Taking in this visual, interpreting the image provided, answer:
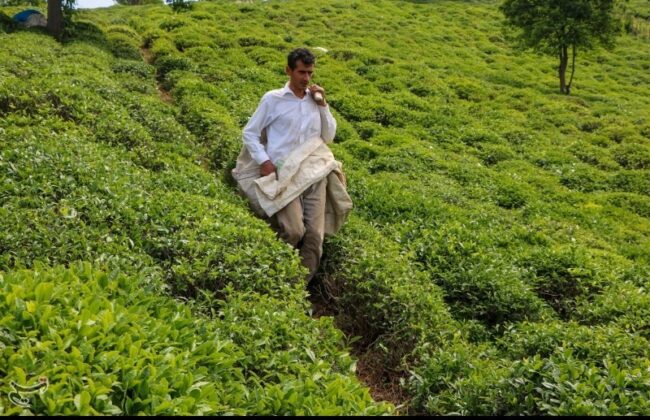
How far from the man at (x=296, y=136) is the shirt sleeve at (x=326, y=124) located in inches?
0.5

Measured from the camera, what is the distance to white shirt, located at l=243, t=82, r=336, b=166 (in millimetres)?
6707

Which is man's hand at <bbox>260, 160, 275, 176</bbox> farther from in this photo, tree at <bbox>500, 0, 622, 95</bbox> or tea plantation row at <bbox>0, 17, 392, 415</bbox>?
tree at <bbox>500, 0, 622, 95</bbox>

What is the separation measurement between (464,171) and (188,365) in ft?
32.2

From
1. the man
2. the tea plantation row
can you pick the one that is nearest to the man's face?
the man

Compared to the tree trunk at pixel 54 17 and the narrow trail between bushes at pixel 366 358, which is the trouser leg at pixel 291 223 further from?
the tree trunk at pixel 54 17

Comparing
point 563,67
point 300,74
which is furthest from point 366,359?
point 563,67

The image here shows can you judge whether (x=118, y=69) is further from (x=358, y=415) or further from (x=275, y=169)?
(x=358, y=415)

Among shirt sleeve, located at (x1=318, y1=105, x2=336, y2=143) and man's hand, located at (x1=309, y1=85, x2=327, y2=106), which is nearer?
man's hand, located at (x1=309, y1=85, x2=327, y2=106)

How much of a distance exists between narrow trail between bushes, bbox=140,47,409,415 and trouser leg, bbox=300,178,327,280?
0.32 m

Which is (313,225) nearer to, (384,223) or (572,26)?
(384,223)

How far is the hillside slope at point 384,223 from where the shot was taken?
4473mm

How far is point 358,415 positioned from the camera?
11.2 feet

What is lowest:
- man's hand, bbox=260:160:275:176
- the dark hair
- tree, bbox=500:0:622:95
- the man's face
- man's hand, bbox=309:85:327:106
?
man's hand, bbox=260:160:275:176

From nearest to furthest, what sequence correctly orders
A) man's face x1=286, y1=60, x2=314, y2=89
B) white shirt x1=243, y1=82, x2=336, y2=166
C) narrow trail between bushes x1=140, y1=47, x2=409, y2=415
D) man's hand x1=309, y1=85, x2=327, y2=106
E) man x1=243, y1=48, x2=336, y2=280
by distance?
narrow trail between bushes x1=140, y1=47, x2=409, y2=415
man x1=243, y1=48, x2=336, y2=280
man's face x1=286, y1=60, x2=314, y2=89
white shirt x1=243, y1=82, x2=336, y2=166
man's hand x1=309, y1=85, x2=327, y2=106
